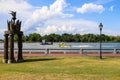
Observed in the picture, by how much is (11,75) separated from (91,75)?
515 cm

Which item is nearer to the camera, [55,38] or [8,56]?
[8,56]

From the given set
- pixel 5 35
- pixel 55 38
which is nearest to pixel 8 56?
pixel 5 35

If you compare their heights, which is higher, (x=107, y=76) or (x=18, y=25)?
(x=18, y=25)

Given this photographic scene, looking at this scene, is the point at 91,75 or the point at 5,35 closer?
the point at 91,75

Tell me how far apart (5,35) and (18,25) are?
1.71 meters

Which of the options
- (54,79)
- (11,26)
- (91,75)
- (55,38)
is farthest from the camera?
(55,38)

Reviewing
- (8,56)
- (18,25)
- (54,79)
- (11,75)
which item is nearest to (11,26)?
(18,25)

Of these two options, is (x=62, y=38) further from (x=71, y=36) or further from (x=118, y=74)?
(x=118, y=74)

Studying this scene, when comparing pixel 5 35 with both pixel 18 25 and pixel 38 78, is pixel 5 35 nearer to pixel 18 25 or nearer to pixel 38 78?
pixel 18 25

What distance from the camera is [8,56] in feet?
104

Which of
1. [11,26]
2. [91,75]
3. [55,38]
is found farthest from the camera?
[55,38]

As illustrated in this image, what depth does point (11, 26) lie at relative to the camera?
3100 centimetres

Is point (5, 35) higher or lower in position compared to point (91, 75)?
higher

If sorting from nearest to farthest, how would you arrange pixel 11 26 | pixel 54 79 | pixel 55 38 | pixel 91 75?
pixel 54 79, pixel 91 75, pixel 11 26, pixel 55 38
